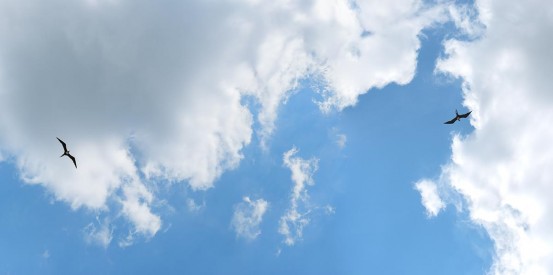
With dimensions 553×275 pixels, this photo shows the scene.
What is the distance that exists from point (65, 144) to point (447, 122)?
13633 centimetres

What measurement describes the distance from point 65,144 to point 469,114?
146 meters

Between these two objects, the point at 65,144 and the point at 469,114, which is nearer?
the point at 65,144

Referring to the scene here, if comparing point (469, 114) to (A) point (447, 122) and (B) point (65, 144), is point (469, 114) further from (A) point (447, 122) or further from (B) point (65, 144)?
(B) point (65, 144)

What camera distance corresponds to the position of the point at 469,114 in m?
180

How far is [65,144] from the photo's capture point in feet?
554

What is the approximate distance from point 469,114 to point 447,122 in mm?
10091

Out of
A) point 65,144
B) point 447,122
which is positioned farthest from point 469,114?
point 65,144

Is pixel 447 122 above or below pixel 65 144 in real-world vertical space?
above

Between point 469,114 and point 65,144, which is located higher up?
point 469,114

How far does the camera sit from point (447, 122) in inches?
6973
